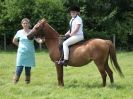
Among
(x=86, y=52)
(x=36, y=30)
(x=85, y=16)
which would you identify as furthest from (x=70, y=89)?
(x=85, y=16)

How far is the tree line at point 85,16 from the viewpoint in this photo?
1197 inches

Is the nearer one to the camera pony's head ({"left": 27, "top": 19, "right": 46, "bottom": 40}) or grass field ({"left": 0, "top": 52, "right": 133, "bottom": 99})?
grass field ({"left": 0, "top": 52, "right": 133, "bottom": 99})

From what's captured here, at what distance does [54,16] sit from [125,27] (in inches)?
233

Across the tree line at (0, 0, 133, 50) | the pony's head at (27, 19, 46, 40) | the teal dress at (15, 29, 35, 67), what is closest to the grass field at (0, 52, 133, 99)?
the teal dress at (15, 29, 35, 67)

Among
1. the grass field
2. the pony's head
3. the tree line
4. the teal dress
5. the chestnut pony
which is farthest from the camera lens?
the tree line

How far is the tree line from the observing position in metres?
30.4

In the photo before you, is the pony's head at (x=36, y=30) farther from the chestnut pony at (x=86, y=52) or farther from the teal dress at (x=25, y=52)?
the teal dress at (x=25, y=52)

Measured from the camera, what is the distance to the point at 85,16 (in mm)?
32188

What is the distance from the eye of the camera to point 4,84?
11.4 m

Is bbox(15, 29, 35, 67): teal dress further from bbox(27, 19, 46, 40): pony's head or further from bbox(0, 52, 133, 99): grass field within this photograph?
bbox(0, 52, 133, 99): grass field

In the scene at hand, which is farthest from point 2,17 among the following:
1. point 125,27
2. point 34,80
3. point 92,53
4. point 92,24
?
point 92,53

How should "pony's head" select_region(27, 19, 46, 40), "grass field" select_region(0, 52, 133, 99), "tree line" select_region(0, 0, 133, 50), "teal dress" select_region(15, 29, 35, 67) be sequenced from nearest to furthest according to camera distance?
"grass field" select_region(0, 52, 133, 99) → "pony's head" select_region(27, 19, 46, 40) → "teal dress" select_region(15, 29, 35, 67) → "tree line" select_region(0, 0, 133, 50)

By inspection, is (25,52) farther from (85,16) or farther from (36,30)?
(85,16)

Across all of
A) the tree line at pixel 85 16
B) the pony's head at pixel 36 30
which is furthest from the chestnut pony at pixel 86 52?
the tree line at pixel 85 16
